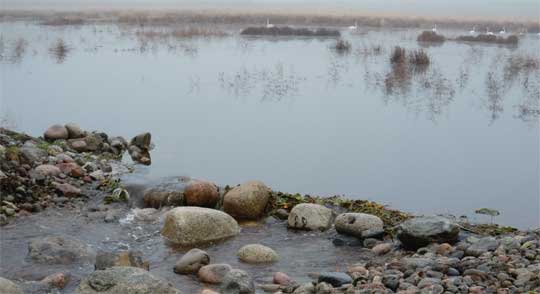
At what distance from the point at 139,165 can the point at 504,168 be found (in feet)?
25.3

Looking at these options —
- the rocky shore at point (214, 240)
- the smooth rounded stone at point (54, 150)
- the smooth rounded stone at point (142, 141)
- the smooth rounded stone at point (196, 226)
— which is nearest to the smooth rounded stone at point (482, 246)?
the rocky shore at point (214, 240)

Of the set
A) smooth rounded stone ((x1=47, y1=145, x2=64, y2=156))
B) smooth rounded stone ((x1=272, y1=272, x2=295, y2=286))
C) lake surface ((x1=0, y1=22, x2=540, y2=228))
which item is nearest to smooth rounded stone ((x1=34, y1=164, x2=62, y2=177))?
smooth rounded stone ((x1=47, y1=145, x2=64, y2=156))

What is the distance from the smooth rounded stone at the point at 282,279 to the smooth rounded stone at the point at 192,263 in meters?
1.00

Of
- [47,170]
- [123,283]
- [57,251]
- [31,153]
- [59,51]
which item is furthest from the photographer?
[59,51]

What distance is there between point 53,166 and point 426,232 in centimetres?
690

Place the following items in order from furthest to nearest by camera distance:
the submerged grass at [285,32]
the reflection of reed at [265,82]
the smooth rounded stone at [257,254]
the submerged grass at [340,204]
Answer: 1. the submerged grass at [285,32]
2. the reflection of reed at [265,82]
3. the submerged grass at [340,204]
4. the smooth rounded stone at [257,254]

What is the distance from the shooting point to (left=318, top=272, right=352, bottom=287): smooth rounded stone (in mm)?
8039

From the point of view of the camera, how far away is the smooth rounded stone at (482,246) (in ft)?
29.3

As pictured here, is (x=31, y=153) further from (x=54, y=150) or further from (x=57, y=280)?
(x=57, y=280)

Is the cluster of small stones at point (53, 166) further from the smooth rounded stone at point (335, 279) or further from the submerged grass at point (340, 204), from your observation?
the smooth rounded stone at point (335, 279)

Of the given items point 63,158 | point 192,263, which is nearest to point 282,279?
point 192,263

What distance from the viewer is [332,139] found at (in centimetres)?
1711

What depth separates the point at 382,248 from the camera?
9898 mm

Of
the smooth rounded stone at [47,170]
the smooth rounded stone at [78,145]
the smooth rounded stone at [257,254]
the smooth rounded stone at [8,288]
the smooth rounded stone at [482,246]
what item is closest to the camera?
the smooth rounded stone at [8,288]
